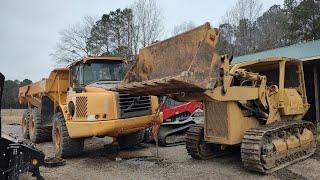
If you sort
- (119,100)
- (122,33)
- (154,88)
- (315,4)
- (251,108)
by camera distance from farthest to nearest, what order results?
(122,33) → (315,4) → (119,100) → (251,108) → (154,88)

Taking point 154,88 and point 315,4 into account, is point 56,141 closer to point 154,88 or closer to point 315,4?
point 154,88

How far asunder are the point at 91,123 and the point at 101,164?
1.00 meters

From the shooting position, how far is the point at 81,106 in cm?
884

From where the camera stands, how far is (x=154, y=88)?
7.13 metres

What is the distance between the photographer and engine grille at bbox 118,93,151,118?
350 inches

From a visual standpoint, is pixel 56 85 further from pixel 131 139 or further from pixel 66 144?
pixel 66 144

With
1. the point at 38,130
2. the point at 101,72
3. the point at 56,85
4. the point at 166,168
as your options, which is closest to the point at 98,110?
the point at 101,72

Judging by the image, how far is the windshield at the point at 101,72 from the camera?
990 centimetres

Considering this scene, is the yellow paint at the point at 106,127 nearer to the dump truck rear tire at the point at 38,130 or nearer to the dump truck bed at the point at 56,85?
the dump truck bed at the point at 56,85

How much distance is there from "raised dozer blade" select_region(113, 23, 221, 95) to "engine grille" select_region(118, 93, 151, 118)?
2.93ft

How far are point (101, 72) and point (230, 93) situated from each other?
389cm

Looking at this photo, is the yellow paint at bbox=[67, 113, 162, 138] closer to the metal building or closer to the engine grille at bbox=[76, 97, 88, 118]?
the engine grille at bbox=[76, 97, 88, 118]

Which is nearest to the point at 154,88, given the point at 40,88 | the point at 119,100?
the point at 119,100

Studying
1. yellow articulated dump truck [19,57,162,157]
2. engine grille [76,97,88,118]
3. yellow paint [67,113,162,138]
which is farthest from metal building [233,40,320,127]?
engine grille [76,97,88,118]
